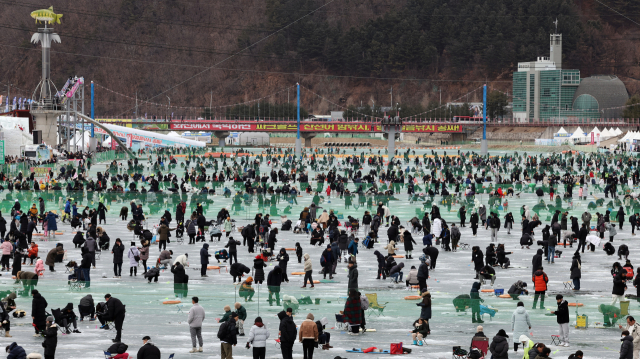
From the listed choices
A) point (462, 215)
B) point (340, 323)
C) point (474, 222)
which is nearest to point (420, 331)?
point (340, 323)

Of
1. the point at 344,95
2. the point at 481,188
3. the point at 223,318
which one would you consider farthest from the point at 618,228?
the point at 344,95

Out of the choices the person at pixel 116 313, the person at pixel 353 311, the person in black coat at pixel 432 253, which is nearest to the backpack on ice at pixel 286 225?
the person in black coat at pixel 432 253

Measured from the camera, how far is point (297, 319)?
15.7 m

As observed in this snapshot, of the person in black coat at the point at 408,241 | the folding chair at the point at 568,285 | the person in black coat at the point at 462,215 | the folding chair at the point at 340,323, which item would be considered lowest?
the folding chair at the point at 340,323

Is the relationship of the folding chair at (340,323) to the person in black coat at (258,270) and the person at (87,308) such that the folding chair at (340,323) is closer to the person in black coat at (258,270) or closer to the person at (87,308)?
the person in black coat at (258,270)

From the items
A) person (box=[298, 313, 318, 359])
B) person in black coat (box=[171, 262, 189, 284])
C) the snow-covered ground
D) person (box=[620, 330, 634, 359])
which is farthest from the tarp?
person (box=[620, 330, 634, 359])

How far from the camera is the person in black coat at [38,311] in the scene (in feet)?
48.4

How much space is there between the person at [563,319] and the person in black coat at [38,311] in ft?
26.3

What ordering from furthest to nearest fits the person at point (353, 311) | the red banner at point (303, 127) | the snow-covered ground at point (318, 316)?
the red banner at point (303, 127)
the person at point (353, 311)
the snow-covered ground at point (318, 316)

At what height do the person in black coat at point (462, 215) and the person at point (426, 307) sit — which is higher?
the person in black coat at point (462, 215)

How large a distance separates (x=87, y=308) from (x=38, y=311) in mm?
1206

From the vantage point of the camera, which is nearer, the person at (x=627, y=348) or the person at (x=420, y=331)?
the person at (x=627, y=348)

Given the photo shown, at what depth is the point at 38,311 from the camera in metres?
14.8

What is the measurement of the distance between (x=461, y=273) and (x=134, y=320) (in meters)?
8.68
